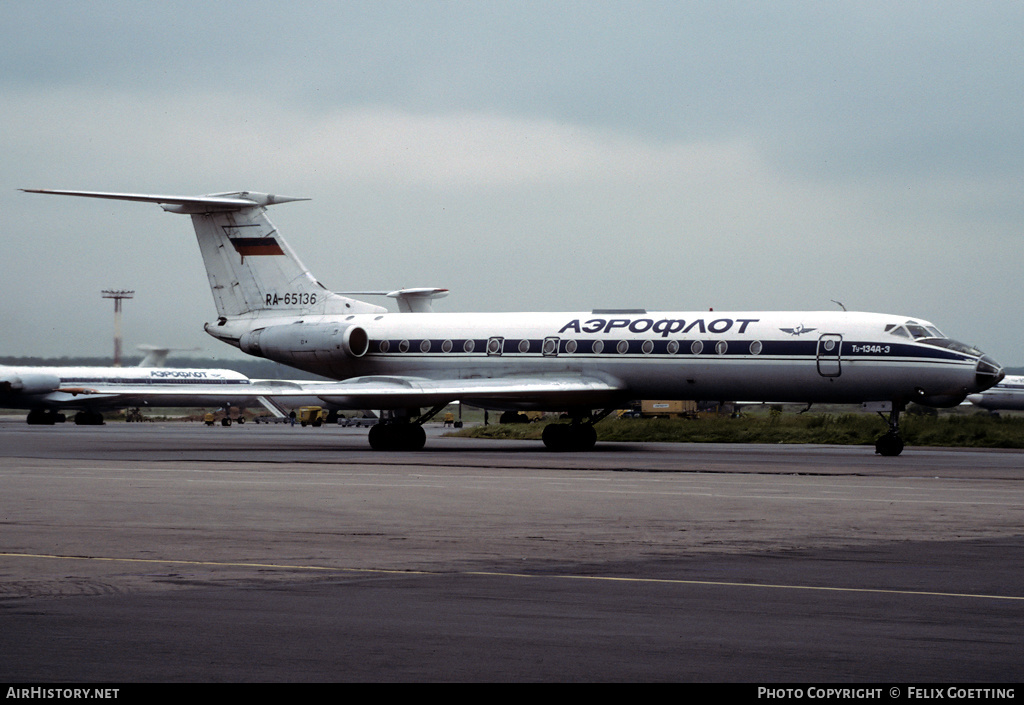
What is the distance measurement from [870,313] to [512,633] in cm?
2888

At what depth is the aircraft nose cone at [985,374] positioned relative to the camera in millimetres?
34094

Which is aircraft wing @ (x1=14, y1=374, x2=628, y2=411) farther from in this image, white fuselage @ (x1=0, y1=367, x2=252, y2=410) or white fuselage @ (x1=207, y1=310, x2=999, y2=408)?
white fuselage @ (x1=0, y1=367, x2=252, y2=410)

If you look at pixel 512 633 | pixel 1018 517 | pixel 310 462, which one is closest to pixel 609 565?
pixel 512 633

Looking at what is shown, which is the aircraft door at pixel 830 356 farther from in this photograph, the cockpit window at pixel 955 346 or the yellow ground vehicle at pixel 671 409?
the yellow ground vehicle at pixel 671 409

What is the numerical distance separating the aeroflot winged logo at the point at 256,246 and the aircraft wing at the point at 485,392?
22.0 ft

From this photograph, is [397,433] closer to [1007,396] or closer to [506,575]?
[506,575]

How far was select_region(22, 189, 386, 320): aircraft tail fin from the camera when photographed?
43.5 metres

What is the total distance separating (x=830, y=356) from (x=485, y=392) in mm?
8801

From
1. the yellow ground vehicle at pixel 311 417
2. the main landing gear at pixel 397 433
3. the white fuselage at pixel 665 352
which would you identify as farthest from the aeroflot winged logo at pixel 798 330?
the yellow ground vehicle at pixel 311 417

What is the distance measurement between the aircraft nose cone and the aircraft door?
3187 mm

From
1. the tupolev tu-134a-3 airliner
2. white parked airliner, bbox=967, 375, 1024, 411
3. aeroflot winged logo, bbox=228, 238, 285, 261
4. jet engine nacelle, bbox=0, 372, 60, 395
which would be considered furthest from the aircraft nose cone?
jet engine nacelle, bbox=0, 372, 60, 395

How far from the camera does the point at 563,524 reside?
15641mm

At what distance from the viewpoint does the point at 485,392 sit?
37.3 metres

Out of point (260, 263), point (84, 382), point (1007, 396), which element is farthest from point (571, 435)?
point (1007, 396)
